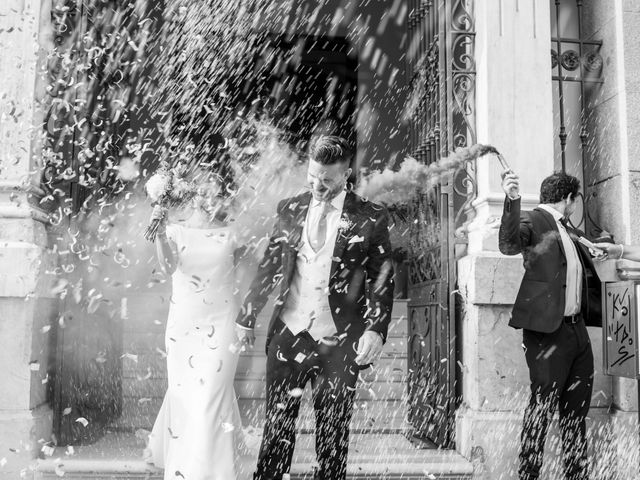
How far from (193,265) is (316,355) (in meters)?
1.08

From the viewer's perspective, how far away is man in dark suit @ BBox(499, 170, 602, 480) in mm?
4551

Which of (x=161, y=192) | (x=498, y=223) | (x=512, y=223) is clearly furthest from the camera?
(x=498, y=223)

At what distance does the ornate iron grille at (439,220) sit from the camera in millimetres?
5711

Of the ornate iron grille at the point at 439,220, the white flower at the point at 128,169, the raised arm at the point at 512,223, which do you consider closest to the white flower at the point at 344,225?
the raised arm at the point at 512,223

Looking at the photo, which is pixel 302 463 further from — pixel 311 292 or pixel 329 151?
pixel 329 151

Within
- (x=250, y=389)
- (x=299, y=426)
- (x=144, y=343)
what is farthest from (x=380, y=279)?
(x=144, y=343)

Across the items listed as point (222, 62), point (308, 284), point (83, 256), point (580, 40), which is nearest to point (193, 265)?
point (308, 284)

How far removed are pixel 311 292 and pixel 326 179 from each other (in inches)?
26.8

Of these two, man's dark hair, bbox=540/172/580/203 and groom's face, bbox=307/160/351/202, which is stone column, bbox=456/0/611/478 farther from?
groom's face, bbox=307/160/351/202

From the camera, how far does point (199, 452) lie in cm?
437

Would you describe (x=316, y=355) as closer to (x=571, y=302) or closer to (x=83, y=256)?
(x=571, y=302)

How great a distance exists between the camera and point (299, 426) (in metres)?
6.10

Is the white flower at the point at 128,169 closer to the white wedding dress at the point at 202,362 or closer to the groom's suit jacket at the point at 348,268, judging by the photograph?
the white wedding dress at the point at 202,362

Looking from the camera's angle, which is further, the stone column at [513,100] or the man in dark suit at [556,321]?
the stone column at [513,100]
